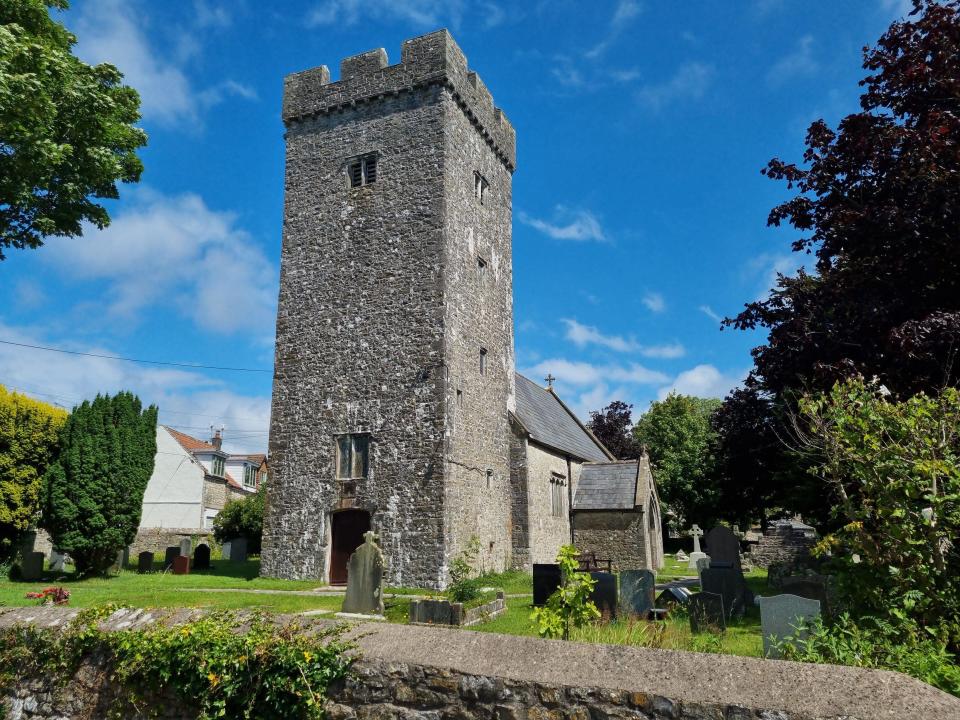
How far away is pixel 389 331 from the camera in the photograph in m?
20.4

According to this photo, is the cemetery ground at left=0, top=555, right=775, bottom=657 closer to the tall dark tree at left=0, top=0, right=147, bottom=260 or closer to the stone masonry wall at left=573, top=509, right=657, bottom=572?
the stone masonry wall at left=573, top=509, right=657, bottom=572

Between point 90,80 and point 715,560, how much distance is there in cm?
2104

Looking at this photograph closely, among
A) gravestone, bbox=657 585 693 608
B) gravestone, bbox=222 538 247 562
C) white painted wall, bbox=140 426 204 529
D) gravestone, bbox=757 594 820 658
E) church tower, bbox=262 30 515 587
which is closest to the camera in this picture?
gravestone, bbox=757 594 820 658

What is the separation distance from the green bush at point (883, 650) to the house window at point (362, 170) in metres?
18.9

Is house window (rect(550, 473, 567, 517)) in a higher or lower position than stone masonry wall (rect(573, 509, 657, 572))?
higher

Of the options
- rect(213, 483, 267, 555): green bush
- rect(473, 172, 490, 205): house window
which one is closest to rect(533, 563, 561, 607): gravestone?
rect(473, 172, 490, 205): house window

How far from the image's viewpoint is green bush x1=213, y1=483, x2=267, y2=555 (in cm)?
3328

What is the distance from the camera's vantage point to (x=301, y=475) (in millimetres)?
20344

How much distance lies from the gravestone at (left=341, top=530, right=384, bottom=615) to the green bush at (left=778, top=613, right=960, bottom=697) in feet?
25.5

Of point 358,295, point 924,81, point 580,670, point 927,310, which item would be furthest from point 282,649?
point 358,295

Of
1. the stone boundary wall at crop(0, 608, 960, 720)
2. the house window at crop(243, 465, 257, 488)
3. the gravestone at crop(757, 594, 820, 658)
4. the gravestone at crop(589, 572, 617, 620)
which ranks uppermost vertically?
the house window at crop(243, 465, 257, 488)

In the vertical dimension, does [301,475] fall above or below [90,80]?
below

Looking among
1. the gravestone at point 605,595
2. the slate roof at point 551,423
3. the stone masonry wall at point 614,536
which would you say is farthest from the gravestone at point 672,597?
the stone masonry wall at point 614,536

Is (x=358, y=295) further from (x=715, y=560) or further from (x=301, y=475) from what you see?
(x=715, y=560)
